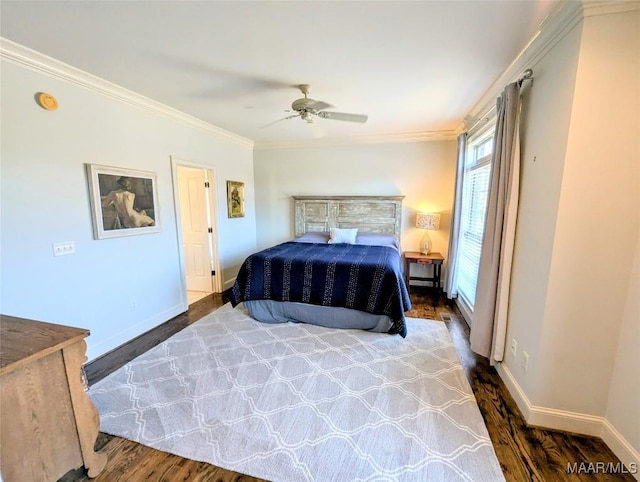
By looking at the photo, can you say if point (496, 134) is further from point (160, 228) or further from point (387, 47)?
point (160, 228)

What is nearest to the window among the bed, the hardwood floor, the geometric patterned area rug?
the bed

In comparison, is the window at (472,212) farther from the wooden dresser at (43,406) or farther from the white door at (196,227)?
the white door at (196,227)

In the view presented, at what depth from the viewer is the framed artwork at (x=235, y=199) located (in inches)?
182

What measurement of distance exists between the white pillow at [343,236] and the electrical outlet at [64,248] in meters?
3.11

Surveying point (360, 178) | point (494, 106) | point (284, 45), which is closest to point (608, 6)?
point (494, 106)

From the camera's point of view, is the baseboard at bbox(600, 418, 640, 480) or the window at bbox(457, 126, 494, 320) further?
the window at bbox(457, 126, 494, 320)

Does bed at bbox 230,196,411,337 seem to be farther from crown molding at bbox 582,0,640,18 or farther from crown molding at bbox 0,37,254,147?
crown molding at bbox 582,0,640,18

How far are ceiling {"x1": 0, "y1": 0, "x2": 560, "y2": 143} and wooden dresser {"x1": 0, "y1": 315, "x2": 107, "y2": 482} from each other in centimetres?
182

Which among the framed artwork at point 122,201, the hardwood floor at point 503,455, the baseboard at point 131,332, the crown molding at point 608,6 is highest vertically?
the crown molding at point 608,6

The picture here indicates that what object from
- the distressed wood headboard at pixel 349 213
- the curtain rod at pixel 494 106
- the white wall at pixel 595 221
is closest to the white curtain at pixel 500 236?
the curtain rod at pixel 494 106

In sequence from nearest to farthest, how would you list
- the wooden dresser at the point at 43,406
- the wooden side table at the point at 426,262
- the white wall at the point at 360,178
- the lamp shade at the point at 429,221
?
the wooden dresser at the point at 43,406 → the wooden side table at the point at 426,262 → the lamp shade at the point at 429,221 → the white wall at the point at 360,178

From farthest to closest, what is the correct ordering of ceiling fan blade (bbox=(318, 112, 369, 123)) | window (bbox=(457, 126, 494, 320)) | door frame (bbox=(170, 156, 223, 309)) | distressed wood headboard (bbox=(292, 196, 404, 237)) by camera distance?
distressed wood headboard (bbox=(292, 196, 404, 237)) < door frame (bbox=(170, 156, 223, 309)) < window (bbox=(457, 126, 494, 320)) < ceiling fan blade (bbox=(318, 112, 369, 123))

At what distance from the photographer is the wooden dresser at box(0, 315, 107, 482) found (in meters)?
1.19

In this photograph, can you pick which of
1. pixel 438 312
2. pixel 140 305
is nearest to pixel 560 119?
pixel 438 312
